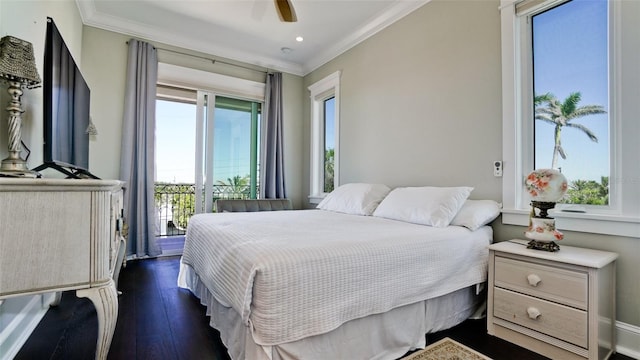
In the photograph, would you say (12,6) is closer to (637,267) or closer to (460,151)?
(460,151)

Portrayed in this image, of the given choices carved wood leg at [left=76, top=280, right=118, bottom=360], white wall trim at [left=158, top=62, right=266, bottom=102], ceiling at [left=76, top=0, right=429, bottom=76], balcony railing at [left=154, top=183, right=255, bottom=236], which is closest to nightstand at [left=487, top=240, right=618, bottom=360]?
carved wood leg at [left=76, top=280, right=118, bottom=360]

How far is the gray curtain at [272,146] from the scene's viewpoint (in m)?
4.41

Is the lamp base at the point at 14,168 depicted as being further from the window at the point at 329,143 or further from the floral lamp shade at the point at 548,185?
the window at the point at 329,143

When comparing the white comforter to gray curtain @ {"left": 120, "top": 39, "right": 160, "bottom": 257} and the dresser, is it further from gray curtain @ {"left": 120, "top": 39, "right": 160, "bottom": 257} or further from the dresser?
gray curtain @ {"left": 120, "top": 39, "right": 160, "bottom": 257}

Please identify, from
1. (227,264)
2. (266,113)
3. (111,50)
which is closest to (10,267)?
(227,264)

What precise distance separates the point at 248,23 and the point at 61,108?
2.30 meters

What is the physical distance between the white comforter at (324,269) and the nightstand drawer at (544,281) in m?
0.18

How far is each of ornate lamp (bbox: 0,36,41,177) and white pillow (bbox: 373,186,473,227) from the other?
89.0 inches

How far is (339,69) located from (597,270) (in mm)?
3388

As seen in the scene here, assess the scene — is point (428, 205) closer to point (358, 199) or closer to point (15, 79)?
point (358, 199)

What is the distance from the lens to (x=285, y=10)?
8.16 feet

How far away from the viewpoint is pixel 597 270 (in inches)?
58.1

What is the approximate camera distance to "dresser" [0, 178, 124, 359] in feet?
3.56

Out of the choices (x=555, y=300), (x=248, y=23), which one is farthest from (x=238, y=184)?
(x=555, y=300)
